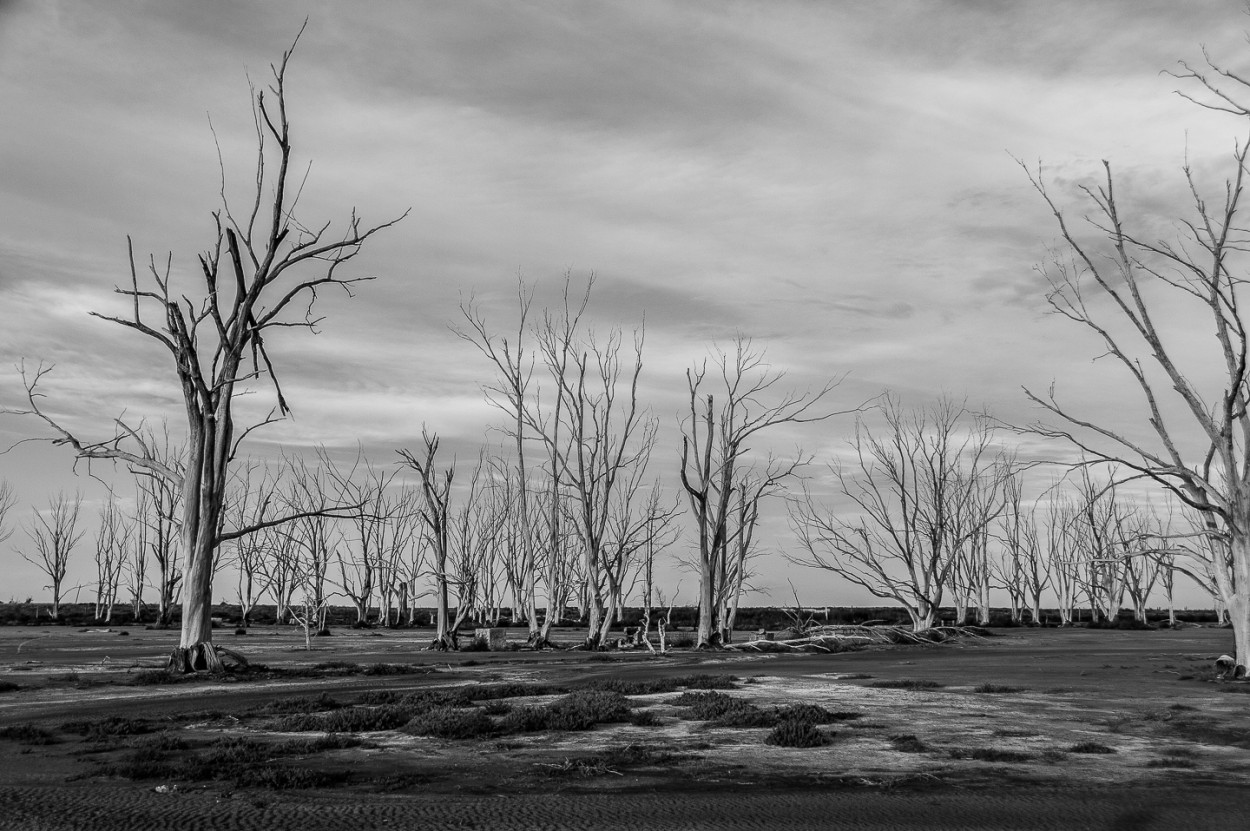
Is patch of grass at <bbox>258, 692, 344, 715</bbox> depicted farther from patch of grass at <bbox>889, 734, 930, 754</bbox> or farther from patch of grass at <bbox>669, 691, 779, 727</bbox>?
patch of grass at <bbox>889, 734, 930, 754</bbox>

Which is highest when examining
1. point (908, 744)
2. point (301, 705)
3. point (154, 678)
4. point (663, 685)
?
point (908, 744)

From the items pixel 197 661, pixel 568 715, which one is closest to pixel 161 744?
pixel 568 715

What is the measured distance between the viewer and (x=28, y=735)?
11805 mm

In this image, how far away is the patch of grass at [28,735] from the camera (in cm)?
1148

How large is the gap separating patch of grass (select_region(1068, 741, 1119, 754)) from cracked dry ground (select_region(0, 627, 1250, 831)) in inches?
1.9

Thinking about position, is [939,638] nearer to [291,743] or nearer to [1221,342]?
[1221,342]

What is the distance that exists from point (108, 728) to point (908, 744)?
9.67 m

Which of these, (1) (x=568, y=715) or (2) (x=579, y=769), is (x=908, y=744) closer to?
(2) (x=579, y=769)

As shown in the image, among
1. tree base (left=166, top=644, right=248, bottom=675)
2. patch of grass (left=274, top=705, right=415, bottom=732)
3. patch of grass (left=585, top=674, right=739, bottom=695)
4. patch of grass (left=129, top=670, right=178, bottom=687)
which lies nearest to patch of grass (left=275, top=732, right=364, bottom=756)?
patch of grass (left=274, top=705, right=415, bottom=732)

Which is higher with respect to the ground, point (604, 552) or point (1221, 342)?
point (1221, 342)

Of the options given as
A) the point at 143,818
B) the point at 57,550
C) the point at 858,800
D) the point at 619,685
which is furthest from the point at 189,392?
the point at 57,550

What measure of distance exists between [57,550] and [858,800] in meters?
73.8

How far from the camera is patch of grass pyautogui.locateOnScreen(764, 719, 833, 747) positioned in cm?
1129

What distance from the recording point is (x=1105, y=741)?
38.5 ft
